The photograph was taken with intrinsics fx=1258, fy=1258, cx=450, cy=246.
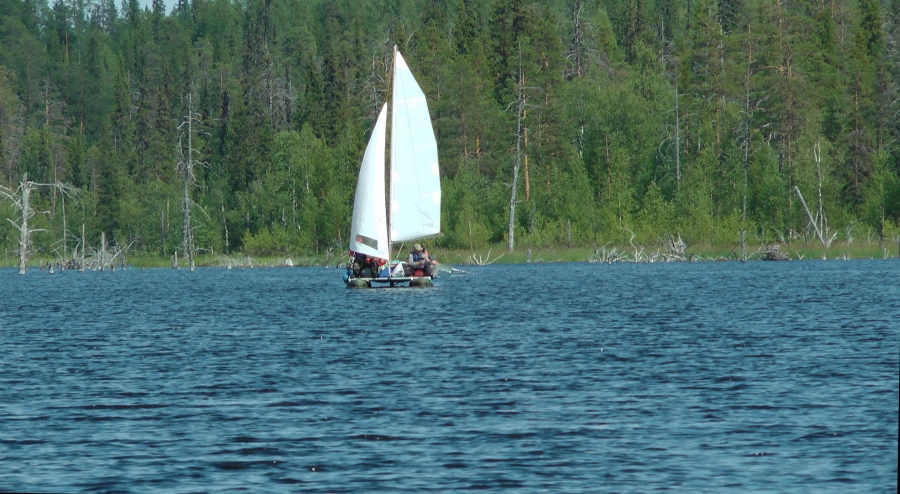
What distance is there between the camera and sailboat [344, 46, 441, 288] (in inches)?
2606

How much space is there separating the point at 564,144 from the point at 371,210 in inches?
2238

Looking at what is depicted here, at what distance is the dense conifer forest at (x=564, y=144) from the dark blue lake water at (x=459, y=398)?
185 feet

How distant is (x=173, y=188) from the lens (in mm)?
137625

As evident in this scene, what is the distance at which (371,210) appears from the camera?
216 ft

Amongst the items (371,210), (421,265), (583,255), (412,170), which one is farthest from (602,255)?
(371,210)

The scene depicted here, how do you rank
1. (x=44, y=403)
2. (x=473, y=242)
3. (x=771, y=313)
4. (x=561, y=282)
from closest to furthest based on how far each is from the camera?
(x=44, y=403) < (x=771, y=313) < (x=561, y=282) < (x=473, y=242)

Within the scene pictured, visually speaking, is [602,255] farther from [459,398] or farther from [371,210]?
[459,398]

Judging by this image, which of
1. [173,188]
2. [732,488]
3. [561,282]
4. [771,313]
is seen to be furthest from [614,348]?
[173,188]

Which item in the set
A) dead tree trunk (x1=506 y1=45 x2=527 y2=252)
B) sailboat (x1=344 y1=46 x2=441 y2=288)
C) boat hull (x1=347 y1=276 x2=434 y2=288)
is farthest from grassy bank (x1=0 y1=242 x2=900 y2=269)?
sailboat (x1=344 y1=46 x2=441 y2=288)

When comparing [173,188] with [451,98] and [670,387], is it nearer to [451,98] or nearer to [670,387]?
[451,98]

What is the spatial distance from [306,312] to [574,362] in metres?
22.1

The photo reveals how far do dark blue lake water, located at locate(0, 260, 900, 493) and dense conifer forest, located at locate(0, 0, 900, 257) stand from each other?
185 ft

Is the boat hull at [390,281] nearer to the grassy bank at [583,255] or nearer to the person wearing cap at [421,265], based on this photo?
the person wearing cap at [421,265]

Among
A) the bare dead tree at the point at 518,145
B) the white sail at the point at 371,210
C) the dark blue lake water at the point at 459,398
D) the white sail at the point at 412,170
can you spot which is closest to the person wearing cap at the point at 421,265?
the white sail at the point at 412,170
